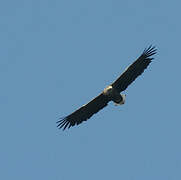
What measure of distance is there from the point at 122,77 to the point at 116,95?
90 cm

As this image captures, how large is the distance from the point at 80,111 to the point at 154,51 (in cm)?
480

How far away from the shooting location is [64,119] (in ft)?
197

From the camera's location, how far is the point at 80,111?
2355 inches

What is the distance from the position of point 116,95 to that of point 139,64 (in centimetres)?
Result: 184

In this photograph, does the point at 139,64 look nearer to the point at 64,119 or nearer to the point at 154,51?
the point at 154,51

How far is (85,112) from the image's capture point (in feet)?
196

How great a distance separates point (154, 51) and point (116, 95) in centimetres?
276

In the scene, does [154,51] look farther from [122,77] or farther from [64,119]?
[64,119]

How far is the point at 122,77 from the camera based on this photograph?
191ft

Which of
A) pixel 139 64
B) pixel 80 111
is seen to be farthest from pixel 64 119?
pixel 139 64

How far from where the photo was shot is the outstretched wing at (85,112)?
195 ft

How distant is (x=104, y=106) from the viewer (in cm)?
5944

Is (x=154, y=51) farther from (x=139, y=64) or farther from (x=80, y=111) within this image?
(x=80, y=111)

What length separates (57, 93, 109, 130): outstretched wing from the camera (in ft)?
195
